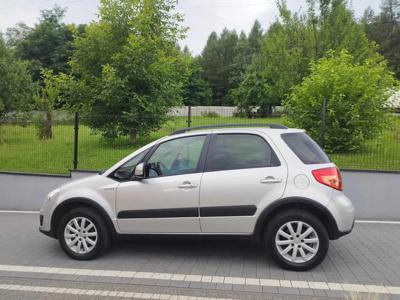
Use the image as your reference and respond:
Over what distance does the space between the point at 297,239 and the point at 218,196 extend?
1.02 metres

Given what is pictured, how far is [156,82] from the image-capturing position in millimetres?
12086

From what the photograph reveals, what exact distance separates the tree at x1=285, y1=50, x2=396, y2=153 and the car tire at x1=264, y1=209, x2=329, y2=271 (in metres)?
4.98

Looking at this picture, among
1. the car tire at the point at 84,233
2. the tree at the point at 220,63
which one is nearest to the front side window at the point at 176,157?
the car tire at the point at 84,233

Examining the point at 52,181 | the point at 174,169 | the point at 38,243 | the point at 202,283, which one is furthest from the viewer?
the point at 52,181

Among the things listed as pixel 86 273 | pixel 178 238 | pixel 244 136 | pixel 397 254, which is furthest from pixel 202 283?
pixel 397 254

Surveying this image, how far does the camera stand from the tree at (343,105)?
9.62 m

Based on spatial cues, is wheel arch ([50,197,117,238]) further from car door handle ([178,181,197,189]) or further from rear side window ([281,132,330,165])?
rear side window ([281,132,330,165])

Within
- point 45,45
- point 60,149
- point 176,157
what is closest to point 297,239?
point 176,157

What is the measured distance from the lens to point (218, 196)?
510cm

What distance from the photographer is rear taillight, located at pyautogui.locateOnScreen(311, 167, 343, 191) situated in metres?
5.00

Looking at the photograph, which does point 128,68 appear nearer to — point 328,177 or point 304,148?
point 304,148

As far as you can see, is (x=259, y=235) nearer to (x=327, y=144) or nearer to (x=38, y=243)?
(x=38, y=243)

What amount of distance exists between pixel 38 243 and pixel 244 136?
Result: 3502 millimetres

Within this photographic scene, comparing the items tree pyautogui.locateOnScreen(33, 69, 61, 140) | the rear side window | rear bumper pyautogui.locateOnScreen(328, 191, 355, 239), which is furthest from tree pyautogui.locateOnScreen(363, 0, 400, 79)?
rear bumper pyautogui.locateOnScreen(328, 191, 355, 239)
